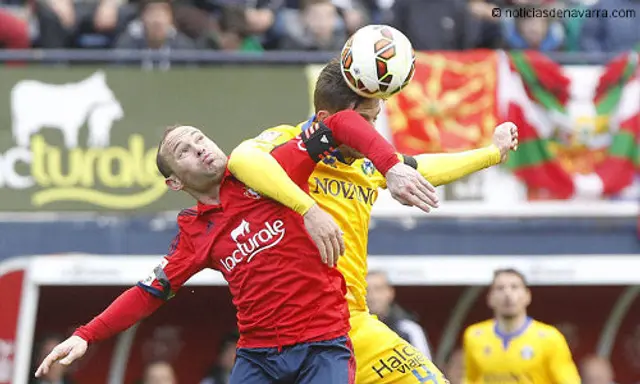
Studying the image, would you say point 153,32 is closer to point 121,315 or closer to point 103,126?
point 103,126

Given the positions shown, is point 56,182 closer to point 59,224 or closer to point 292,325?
point 59,224

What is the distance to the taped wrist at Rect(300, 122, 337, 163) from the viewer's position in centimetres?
588

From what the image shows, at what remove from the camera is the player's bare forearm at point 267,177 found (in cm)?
582

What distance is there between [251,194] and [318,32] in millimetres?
6267

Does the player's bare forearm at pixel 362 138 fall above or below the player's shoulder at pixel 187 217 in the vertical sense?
above

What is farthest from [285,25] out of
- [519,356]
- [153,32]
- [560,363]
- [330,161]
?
[330,161]

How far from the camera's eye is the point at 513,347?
9.86 m

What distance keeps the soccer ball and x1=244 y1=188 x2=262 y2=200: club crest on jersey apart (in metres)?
0.65

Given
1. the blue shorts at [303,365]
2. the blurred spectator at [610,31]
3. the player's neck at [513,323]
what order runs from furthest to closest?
1. the blurred spectator at [610,31]
2. the player's neck at [513,323]
3. the blue shorts at [303,365]

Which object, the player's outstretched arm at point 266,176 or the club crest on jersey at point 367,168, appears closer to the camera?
the player's outstretched arm at point 266,176

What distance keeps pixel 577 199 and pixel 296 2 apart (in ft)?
10.9

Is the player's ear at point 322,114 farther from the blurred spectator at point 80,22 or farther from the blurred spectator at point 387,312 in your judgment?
the blurred spectator at point 80,22

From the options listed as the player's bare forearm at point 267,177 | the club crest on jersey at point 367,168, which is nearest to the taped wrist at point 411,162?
the club crest on jersey at point 367,168

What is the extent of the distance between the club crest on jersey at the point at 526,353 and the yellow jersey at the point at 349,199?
138 inches
